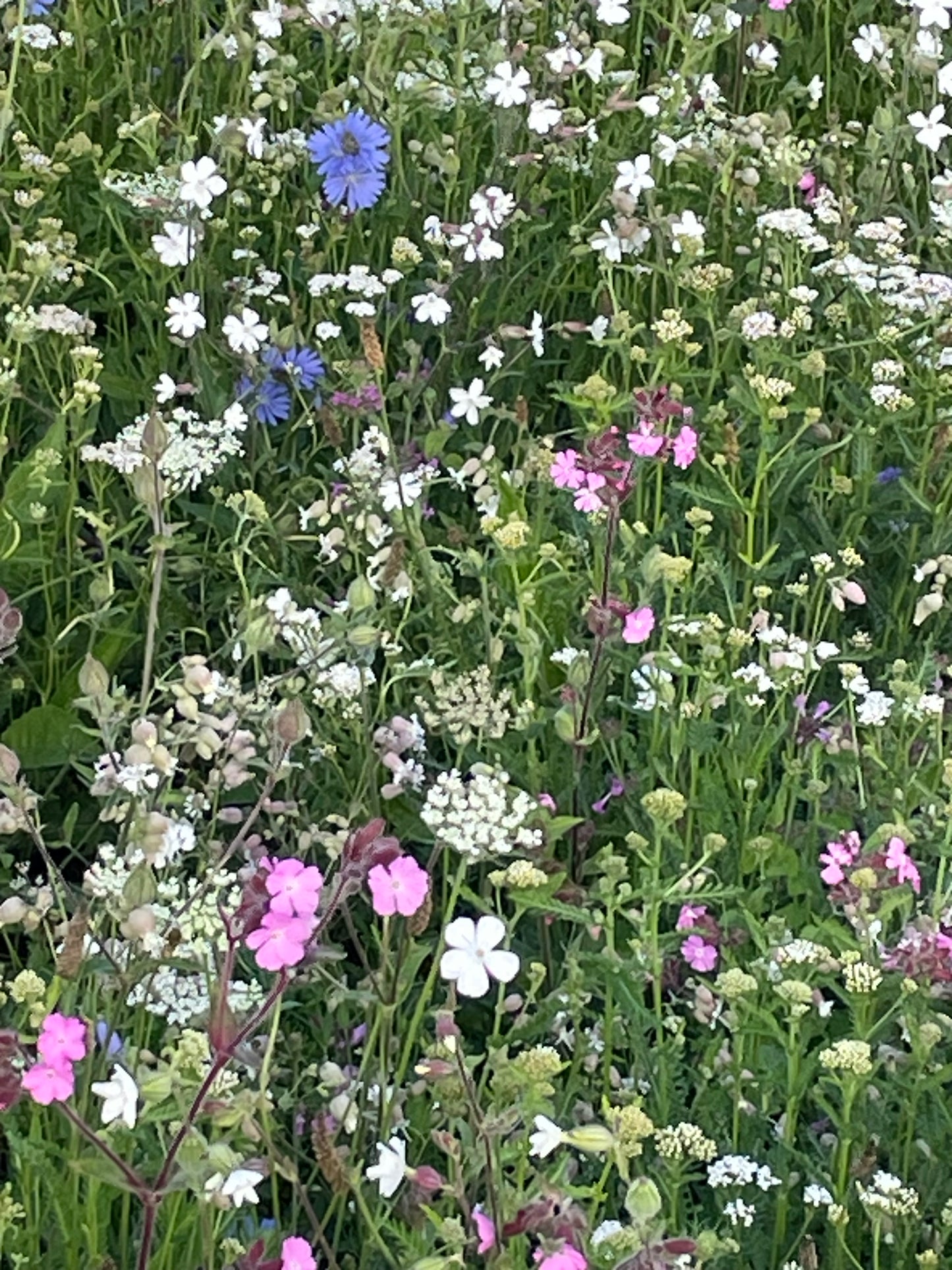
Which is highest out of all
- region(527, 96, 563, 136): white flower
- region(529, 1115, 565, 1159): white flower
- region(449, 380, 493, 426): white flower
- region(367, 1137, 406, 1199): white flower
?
region(527, 96, 563, 136): white flower

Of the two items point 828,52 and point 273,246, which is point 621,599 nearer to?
point 273,246

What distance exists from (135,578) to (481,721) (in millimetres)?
679

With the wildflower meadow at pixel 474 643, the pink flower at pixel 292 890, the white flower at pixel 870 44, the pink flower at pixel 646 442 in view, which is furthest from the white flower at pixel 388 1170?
the white flower at pixel 870 44

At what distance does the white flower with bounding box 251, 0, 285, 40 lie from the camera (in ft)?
8.52

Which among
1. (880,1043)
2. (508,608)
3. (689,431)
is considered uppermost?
(689,431)

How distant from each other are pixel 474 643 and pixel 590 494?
210 millimetres

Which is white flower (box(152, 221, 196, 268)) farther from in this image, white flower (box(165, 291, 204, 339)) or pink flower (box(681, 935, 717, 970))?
pink flower (box(681, 935, 717, 970))

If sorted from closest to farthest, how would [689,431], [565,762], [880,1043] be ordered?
1. [880,1043]
2. [565,762]
3. [689,431]

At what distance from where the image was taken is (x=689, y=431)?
2.04 metres

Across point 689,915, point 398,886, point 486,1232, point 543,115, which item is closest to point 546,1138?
point 486,1232

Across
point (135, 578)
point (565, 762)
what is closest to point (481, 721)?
point (565, 762)

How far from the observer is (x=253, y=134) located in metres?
2.46

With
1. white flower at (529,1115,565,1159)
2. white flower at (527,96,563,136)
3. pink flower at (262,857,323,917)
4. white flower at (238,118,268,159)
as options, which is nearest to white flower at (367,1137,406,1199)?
white flower at (529,1115,565,1159)

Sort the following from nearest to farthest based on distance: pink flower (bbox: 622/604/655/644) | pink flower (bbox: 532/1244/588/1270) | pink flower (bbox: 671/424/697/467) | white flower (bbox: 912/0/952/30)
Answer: pink flower (bbox: 532/1244/588/1270) → pink flower (bbox: 622/604/655/644) → pink flower (bbox: 671/424/697/467) → white flower (bbox: 912/0/952/30)
